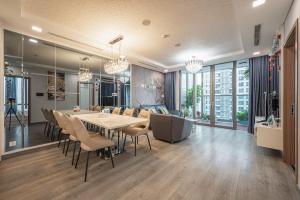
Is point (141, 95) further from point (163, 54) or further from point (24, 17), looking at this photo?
point (24, 17)

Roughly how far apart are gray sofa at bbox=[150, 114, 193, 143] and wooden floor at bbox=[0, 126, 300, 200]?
60 cm

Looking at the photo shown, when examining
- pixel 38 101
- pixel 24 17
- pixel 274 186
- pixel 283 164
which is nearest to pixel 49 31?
pixel 24 17

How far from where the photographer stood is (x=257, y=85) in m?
4.82

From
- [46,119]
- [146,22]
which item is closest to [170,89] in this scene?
[146,22]

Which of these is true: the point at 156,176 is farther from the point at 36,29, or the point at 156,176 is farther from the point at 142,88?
the point at 142,88

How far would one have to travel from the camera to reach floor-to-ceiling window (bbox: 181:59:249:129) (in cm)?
559

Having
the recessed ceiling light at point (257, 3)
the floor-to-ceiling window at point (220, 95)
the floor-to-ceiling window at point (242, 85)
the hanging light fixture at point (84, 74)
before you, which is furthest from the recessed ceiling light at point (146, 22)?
the floor-to-ceiling window at point (242, 85)

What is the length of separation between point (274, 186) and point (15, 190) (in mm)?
3599

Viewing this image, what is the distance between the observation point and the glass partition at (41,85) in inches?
120

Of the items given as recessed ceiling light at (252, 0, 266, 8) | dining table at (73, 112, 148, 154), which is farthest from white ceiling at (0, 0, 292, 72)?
dining table at (73, 112, 148, 154)

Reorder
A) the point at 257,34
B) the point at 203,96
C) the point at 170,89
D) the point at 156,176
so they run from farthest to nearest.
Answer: the point at 170,89 → the point at 203,96 → the point at 257,34 → the point at 156,176

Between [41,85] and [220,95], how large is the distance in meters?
6.55

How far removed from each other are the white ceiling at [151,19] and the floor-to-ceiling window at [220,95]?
1.50 m

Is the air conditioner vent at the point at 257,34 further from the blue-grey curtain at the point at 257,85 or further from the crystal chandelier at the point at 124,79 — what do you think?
the crystal chandelier at the point at 124,79
